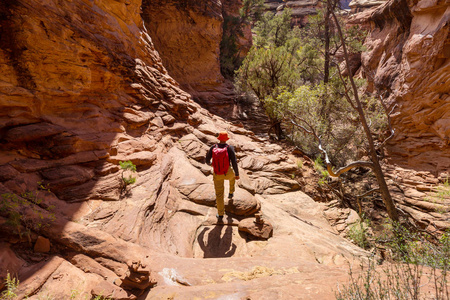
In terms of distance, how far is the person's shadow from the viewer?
438cm

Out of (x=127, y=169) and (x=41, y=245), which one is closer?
(x=41, y=245)

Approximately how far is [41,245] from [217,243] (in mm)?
3005

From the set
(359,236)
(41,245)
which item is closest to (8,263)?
(41,245)

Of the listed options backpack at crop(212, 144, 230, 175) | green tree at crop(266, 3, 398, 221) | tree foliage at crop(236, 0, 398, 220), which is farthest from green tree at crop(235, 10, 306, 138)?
backpack at crop(212, 144, 230, 175)

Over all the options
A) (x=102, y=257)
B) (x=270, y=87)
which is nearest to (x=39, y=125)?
(x=102, y=257)

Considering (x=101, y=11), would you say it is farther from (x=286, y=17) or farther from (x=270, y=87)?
(x=286, y=17)

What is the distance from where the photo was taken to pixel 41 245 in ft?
9.23

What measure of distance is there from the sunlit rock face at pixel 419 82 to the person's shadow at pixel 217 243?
10478 millimetres

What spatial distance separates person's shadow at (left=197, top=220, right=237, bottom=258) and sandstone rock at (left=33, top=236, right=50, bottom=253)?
→ 2.58 m

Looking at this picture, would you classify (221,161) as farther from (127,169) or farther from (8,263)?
(8,263)

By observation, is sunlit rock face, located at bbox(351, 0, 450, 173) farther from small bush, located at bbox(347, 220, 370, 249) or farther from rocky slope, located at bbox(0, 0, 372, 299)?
rocky slope, located at bbox(0, 0, 372, 299)

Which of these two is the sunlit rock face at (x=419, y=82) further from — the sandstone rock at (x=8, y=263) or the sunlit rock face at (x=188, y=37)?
the sandstone rock at (x=8, y=263)

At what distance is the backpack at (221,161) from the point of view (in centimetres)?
503

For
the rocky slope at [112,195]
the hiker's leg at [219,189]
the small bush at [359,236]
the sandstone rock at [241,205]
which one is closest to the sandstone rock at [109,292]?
the rocky slope at [112,195]
